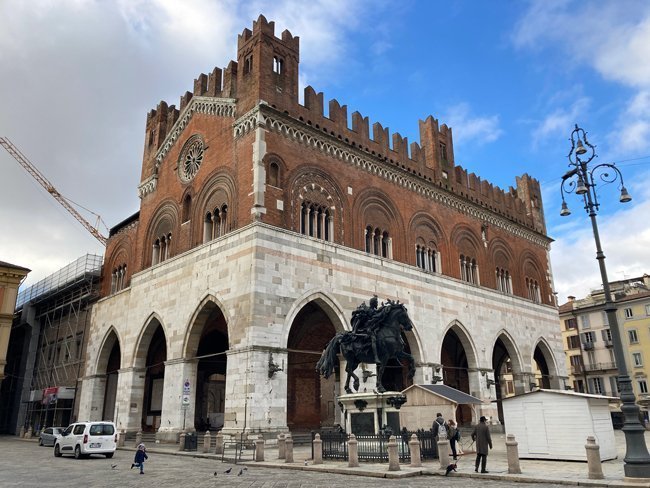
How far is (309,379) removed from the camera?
25234mm

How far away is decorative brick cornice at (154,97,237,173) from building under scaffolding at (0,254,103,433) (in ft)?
31.6

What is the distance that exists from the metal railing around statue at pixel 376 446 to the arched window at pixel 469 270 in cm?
1626

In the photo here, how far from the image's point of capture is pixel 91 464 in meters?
14.9

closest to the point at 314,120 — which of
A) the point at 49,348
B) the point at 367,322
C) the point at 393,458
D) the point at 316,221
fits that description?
the point at 316,221

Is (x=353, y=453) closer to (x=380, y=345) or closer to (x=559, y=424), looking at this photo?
(x=380, y=345)

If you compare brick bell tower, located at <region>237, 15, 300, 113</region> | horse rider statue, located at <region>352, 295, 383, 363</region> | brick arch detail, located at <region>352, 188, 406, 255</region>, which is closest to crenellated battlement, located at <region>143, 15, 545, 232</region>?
brick bell tower, located at <region>237, 15, 300, 113</region>

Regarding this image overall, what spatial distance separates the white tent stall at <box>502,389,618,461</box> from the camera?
41.8 feet

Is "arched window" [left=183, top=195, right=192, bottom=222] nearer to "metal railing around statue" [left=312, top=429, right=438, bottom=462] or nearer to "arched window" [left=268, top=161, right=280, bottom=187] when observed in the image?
"arched window" [left=268, top=161, right=280, bottom=187]

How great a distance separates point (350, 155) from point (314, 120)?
232 cm

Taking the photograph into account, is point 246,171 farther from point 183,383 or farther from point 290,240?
point 183,383

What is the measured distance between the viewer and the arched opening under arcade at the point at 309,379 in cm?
2448

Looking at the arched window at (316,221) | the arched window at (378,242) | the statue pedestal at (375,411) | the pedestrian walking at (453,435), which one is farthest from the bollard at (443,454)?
the arched window at (378,242)

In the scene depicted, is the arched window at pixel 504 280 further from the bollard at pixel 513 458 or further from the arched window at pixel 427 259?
the bollard at pixel 513 458

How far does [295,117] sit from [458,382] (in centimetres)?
1849
